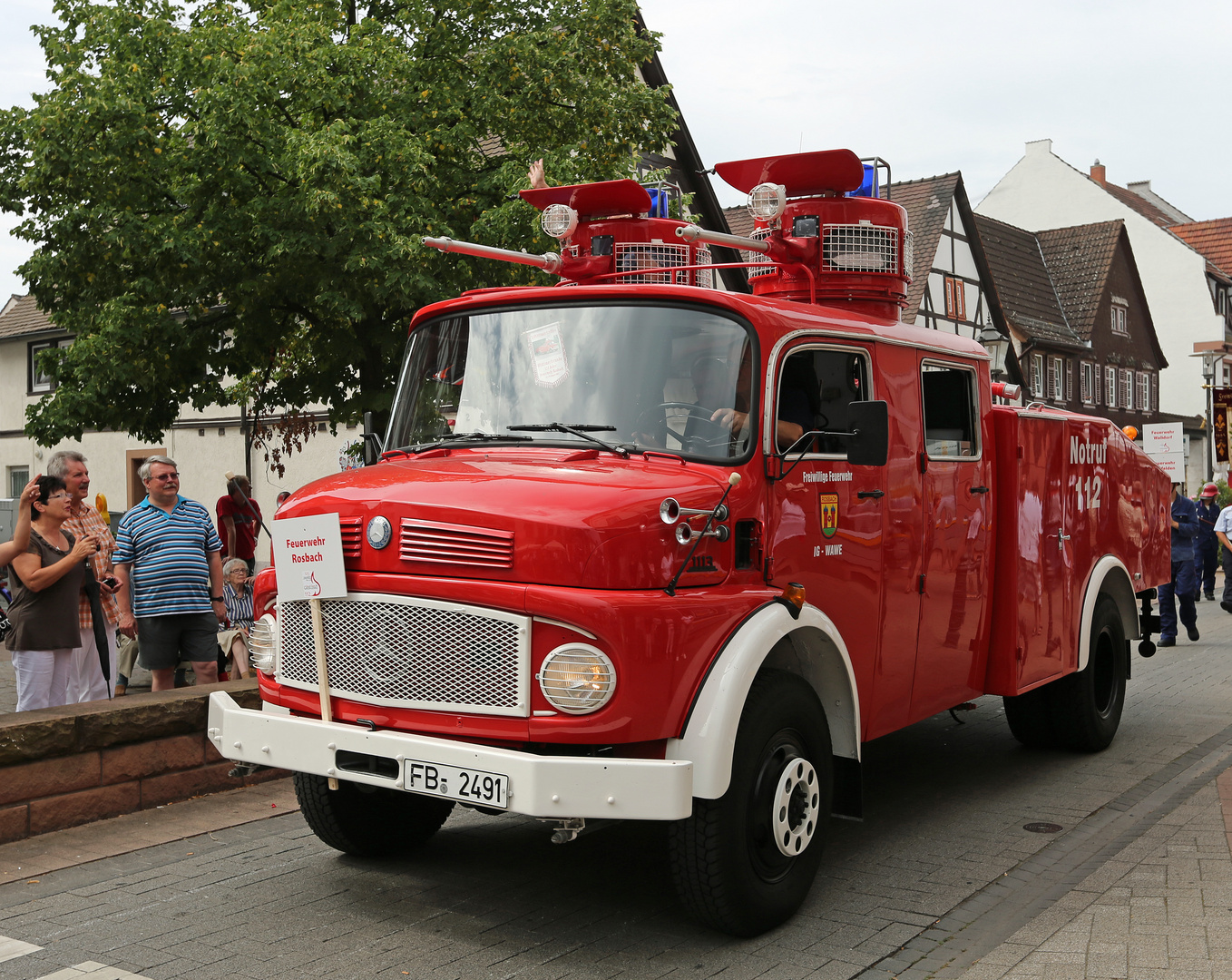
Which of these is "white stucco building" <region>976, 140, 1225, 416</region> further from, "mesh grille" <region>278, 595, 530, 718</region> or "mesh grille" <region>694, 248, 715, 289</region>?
"mesh grille" <region>278, 595, 530, 718</region>

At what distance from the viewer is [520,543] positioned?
4.43 m

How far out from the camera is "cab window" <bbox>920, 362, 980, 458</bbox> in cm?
636

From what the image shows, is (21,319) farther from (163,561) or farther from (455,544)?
(455,544)

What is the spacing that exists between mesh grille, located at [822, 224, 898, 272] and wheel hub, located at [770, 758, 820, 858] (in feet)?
7.98

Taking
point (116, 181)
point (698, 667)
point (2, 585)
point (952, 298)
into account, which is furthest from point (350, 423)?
point (952, 298)

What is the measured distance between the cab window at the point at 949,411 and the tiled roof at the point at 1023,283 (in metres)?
34.0

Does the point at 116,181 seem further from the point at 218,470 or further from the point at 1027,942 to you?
the point at 218,470

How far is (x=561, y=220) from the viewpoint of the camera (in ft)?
20.9

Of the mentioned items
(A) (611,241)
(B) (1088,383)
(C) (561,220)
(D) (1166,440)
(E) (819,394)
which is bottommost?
(D) (1166,440)

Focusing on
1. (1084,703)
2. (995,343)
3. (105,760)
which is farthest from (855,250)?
(995,343)

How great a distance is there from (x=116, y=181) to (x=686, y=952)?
1191cm

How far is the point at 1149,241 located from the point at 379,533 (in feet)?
179

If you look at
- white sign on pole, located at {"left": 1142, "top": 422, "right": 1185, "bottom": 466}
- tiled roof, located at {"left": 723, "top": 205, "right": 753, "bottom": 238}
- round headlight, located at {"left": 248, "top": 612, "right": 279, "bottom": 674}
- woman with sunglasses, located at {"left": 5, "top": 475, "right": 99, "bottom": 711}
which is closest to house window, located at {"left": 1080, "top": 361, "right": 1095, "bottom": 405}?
tiled roof, located at {"left": 723, "top": 205, "right": 753, "bottom": 238}

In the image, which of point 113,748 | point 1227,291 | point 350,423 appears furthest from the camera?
point 1227,291
